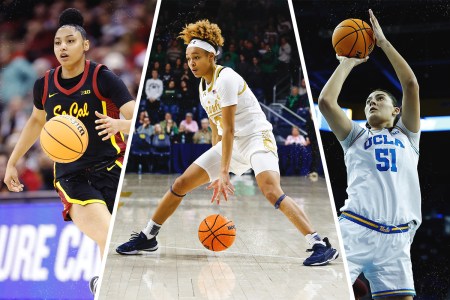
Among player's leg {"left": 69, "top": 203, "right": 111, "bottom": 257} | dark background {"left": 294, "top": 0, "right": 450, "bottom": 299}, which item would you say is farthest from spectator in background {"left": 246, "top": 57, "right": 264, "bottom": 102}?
player's leg {"left": 69, "top": 203, "right": 111, "bottom": 257}

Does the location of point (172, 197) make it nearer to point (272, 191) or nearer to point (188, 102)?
point (272, 191)

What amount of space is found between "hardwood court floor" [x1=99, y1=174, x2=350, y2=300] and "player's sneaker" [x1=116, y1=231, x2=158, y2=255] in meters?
0.06

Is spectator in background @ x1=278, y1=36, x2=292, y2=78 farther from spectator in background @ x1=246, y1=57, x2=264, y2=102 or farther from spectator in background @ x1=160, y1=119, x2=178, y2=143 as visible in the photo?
spectator in background @ x1=160, y1=119, x2=178, y2=143

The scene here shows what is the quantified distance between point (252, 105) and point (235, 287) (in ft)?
3.57

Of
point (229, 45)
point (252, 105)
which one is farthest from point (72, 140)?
point (229, 45)

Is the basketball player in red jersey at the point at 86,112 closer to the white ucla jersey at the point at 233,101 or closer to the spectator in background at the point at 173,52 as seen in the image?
the white ucla jersey at the point at 233,101

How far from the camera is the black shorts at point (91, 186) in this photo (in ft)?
8.70

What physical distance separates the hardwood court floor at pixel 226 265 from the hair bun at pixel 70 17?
1.19 metres

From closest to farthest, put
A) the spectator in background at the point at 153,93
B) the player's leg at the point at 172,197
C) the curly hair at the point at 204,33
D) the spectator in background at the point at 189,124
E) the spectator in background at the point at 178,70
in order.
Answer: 1. the curly hair at the point at 204,33
2. the player's leg at the point at 172,197
3. the spectator in background at the point at 178,70
4. the spectator in background at the point at 153,93
5. the spectator in background at the point at 189,124

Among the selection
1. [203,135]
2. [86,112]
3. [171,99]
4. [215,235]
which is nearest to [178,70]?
[171,99]

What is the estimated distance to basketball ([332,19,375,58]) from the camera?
8.24ft

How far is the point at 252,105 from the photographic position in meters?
3.50

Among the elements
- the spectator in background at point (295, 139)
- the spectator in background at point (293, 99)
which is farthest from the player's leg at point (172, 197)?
the spectator in background at point (295, 139)

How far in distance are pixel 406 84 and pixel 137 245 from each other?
184 centimetres
